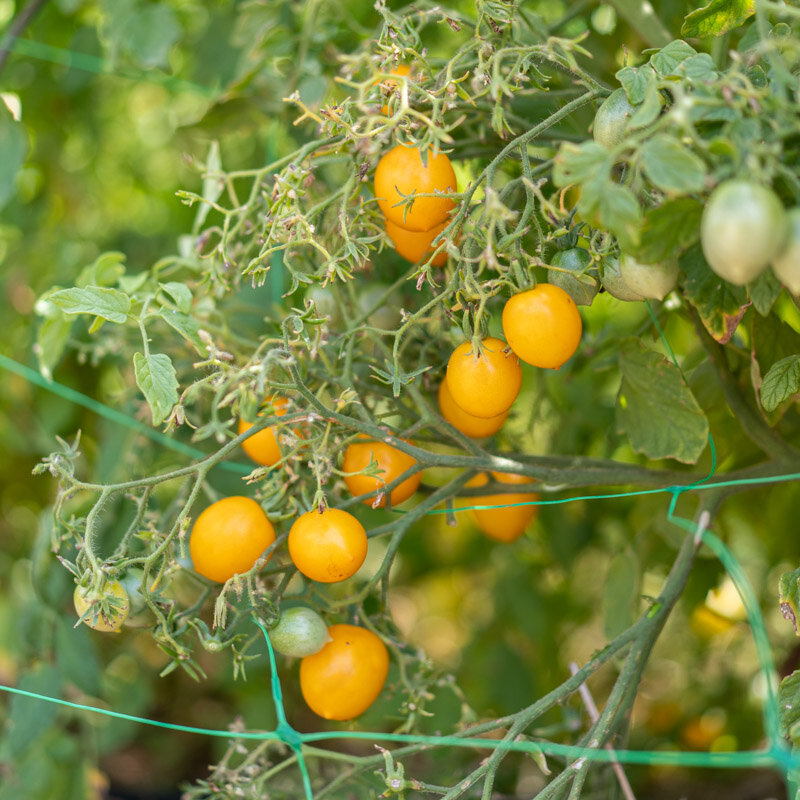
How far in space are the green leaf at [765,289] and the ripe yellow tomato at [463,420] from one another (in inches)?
10.2

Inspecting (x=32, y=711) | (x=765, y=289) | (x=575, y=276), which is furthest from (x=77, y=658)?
(x=765, y=289)

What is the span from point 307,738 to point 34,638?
56cm

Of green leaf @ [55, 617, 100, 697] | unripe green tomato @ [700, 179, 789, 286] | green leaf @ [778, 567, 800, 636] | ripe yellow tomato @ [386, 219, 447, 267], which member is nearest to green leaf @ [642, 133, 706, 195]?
unripe green tomato @ [700, 179, 789, 286]

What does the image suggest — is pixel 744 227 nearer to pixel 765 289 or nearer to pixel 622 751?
pixel 765 289

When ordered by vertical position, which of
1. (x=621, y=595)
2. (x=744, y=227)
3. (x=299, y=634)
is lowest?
(x=621, y=595)

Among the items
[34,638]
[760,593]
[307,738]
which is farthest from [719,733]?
[34,638]

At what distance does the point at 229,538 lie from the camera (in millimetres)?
714

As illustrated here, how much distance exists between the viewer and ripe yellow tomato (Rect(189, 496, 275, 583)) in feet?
2.35

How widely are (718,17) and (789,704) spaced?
22.7 inches

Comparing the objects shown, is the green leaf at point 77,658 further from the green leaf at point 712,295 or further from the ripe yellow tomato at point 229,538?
the green leaf at point 712,295

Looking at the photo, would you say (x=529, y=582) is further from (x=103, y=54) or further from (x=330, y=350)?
(x=103, y=54)

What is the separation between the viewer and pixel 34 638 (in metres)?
1.11

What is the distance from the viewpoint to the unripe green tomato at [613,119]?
0.63 m

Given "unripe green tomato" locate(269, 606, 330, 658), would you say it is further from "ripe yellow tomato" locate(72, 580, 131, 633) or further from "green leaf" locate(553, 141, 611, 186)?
"green leaf" locate(553, 141, 611, 186)
